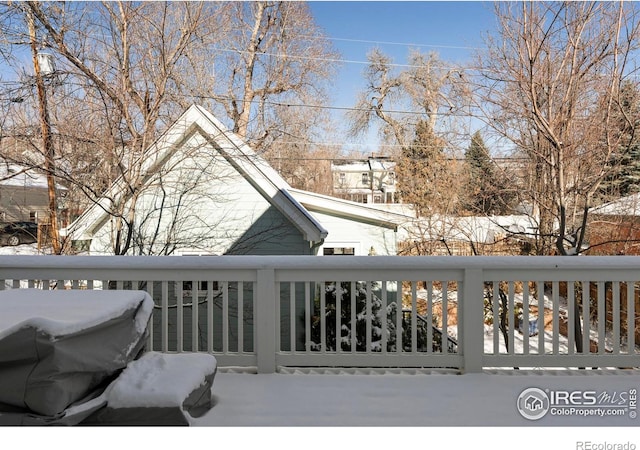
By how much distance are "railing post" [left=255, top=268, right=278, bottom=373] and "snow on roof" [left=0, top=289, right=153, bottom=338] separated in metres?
0.71

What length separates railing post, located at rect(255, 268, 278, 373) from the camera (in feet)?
9.37

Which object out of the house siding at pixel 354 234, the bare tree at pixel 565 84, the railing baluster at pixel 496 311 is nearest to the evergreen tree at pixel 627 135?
the bare tree at pixel 565 84

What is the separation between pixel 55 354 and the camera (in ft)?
5.69

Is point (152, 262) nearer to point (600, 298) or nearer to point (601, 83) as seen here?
point (600, 298)

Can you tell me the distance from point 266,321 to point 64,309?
1187mm

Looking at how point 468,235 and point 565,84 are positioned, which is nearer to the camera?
point 565,84

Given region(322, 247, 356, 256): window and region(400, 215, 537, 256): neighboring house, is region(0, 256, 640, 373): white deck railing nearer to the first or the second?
region(400, 215, 537, 256): neighboring house

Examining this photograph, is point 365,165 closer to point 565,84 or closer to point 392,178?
point 392,178

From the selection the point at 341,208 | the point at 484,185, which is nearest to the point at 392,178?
the point at 484,185

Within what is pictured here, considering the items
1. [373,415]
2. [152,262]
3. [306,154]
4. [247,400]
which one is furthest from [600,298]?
[306,154]

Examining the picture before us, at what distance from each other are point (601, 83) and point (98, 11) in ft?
24.4

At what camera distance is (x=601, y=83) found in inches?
257

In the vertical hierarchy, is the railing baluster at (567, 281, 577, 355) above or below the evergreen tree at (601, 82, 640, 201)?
below

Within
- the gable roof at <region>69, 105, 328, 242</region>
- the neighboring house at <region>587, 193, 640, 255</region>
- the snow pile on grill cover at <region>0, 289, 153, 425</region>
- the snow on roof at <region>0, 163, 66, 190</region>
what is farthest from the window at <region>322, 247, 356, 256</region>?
the snow pile on grill cover at <region>0, 289, 153, 425</region>
